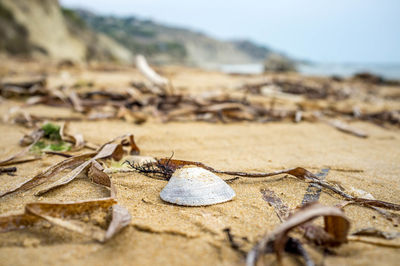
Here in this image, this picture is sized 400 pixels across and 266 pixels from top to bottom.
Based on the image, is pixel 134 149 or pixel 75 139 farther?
pixel 75 139

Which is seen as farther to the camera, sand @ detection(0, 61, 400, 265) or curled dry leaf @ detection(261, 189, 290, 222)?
curled dry leaf @ detection(261, 189, 290, 222)

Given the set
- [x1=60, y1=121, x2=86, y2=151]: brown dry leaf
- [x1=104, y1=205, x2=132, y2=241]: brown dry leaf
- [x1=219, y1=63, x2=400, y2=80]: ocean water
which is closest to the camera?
[x1=104, y1=205, x2=132, y2=241]: brown dry leaf

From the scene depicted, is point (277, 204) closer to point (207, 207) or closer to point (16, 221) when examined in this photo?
point (207, 207)

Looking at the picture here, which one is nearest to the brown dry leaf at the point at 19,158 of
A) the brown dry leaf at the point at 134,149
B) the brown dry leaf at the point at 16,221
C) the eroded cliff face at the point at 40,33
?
the brown dry leaf at the point at 134,149

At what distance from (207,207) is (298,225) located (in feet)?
1.54

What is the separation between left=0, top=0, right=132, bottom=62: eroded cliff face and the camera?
15.6 meters

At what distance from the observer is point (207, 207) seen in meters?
1.32

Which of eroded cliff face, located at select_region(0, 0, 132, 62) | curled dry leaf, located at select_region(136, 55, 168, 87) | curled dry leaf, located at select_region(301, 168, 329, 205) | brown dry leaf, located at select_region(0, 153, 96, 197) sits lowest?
curled dry leaf, located at select_region(301, 168, 329, 205)

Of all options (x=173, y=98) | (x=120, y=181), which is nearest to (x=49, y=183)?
(x=120, y=181)

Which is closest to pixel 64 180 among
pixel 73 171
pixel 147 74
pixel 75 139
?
pixel 73 171

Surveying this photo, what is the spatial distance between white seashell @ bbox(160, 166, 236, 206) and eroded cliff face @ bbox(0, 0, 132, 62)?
56.3ft

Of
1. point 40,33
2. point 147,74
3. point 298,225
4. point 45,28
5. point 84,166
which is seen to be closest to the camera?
point 298,225

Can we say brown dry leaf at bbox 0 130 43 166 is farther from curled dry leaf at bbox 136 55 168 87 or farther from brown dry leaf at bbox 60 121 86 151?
curled dry leaf at bbox 136 55 168 87

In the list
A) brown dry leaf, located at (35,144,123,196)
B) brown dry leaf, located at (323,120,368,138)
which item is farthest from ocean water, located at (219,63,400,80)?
brown dry leaf, located at (35,144,123,196)
